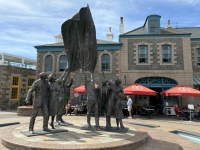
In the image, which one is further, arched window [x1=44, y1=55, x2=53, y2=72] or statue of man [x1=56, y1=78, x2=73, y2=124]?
arched window [x1=44, y1=55, x2=53, y2=72]

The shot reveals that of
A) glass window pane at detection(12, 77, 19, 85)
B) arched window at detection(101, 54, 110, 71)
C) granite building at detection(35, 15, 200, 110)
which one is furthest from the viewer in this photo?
glass window pane at detection(12, 77, 19, 85)

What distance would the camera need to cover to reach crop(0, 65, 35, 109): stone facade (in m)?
20.0

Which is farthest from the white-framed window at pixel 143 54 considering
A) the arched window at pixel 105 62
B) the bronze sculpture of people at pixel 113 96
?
the bronze sculpture of people at pixel 113 96

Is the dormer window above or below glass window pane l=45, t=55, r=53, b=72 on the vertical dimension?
above

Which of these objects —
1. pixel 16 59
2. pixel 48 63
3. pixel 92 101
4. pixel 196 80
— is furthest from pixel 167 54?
pixel 16 59

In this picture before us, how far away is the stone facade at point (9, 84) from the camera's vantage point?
65.5ft

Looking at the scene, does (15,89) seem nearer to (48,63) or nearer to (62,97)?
(48,63)

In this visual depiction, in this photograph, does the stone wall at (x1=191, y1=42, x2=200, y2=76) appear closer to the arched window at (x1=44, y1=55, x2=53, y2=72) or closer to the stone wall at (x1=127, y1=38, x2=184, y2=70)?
the stone wall at (x1=127, y1=38, x2=184, y2=70)

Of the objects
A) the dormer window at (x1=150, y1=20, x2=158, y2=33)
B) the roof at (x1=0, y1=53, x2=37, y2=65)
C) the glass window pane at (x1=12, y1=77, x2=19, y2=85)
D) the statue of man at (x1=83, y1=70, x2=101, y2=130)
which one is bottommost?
the statue of man at (x1=83, y1=70, x2=101, y2=130)

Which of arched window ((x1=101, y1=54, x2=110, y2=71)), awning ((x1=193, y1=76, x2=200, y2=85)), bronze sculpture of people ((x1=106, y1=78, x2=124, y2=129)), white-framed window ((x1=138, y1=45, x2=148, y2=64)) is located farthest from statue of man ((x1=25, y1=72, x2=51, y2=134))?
awning ((x1=193, y1=76, x2=200, y2=85))

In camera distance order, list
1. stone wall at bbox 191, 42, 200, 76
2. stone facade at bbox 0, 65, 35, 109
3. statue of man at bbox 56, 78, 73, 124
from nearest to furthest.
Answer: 1. statue of man at bbox 56, 78, 73, 124
2. stone wall at bbox 191, 42, 200, 76
3. stone facade at bbox 0, 65, 35, 109

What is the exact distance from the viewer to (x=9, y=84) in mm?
20594

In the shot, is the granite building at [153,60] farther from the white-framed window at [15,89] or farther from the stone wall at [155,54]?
the white-framed window at [15,89]

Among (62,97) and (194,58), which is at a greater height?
(194,58)
